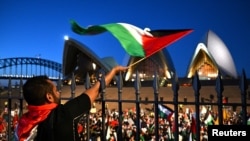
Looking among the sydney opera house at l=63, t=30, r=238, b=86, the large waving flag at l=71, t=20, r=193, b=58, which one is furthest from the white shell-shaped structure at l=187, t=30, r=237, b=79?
the large waving flag at l=71, t=20, r=193, b=58

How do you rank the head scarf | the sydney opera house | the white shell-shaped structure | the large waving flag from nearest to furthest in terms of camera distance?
the head scarf < the large waving flag < the white shell-shaped structure < the sydney opera house

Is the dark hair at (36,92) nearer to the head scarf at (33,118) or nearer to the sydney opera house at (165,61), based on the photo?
the head scarf at (33,118)

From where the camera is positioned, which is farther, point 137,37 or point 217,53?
point 217,53

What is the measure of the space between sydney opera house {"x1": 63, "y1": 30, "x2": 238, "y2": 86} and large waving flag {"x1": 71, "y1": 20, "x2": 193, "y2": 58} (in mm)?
28078

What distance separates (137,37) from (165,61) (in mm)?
38460

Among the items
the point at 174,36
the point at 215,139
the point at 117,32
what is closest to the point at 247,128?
the point at 215,139

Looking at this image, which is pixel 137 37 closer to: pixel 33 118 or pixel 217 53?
pixel 33 118

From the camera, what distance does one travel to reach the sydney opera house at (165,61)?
36.4 meters

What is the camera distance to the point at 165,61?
135 ft

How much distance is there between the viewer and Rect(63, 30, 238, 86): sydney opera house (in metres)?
36.4

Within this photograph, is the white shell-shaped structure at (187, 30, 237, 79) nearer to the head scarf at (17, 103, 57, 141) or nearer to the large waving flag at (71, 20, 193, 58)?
the large waving flag at (71, 20, 193, 58)

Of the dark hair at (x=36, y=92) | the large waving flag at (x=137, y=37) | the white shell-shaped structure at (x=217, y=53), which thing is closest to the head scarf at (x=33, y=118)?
the dark hair at (x=36, y=92)

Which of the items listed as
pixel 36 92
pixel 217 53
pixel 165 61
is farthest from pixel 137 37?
pixel 165 61

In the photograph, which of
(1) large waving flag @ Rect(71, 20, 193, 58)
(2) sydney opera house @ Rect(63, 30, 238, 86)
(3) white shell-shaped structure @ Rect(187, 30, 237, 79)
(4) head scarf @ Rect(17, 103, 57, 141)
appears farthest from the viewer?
(2) sydney opera house @ Rect(63, 30, 238, 86)
